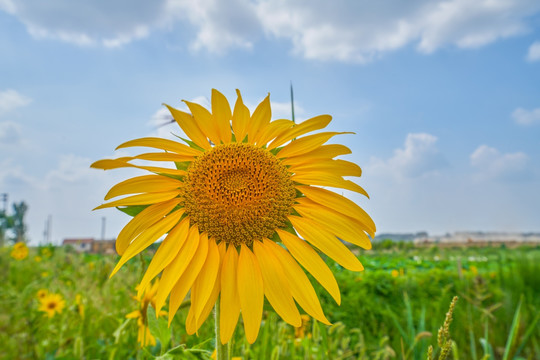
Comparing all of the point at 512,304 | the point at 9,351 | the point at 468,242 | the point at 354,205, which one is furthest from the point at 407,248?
the point at 354,205

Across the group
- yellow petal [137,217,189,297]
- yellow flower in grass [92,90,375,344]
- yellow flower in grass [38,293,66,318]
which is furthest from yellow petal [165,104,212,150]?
yellow flower in grass [38,293,66,318]

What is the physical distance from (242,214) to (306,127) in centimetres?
29

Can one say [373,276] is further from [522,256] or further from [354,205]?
[354,205]

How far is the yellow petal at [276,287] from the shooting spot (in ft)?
3.13

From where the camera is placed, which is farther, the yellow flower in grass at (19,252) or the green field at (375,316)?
the yellow flower in grass at (19,252)

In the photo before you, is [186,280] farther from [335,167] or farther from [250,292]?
[335,167]

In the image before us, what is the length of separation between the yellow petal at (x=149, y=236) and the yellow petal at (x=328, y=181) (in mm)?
354

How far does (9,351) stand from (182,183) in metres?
3.37

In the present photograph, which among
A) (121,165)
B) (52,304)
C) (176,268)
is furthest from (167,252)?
(52,304)

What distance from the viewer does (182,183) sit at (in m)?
1.09

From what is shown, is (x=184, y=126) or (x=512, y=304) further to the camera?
(x=512, y=304)

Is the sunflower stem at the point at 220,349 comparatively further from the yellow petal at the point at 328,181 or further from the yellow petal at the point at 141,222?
the yellow petal at the point at 328,181

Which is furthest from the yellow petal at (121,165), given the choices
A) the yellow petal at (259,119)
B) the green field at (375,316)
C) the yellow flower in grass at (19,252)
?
the yellow flower in grass at (19,252)

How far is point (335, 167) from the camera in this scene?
1069mm
